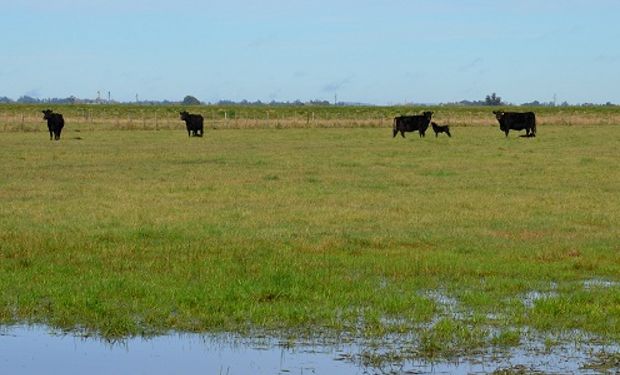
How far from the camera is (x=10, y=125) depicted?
190 ft

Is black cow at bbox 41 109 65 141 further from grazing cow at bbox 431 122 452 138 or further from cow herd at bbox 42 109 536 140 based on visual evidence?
grazing cow at bbox 431 122 452 138

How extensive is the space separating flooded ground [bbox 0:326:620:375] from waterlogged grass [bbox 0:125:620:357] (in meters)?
0.38

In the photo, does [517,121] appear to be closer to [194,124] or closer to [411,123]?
[411,123]

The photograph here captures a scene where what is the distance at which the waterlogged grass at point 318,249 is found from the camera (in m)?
10.3

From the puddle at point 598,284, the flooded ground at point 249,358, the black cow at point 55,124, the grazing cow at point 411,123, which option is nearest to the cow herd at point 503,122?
the grazing cow at point 411,123

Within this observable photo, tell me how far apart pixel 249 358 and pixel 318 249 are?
5873 millimetres

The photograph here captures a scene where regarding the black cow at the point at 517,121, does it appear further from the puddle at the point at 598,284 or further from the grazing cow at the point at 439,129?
the puddle at the point at 598,284

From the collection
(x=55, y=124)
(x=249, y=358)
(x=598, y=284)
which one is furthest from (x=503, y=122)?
(x=249, y=358)

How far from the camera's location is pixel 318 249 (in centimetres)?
1470

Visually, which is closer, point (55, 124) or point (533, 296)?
point (533, 296)

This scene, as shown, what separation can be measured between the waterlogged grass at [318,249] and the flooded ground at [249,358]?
1.26 feet

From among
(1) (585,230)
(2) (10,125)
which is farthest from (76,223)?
(2) (10,125)

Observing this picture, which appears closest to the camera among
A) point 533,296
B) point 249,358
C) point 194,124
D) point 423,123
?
point 249,358

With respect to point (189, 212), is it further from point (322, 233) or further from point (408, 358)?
point (408, 358)
